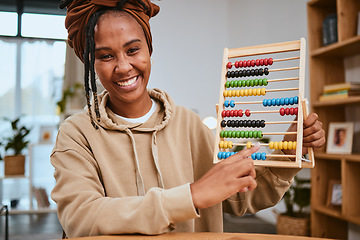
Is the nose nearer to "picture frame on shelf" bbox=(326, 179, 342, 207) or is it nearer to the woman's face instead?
the woman's face

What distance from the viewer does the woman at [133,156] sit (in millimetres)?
888

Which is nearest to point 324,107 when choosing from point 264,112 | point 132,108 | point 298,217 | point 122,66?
point 298,217

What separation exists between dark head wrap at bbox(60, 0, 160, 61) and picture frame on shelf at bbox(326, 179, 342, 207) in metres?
2.54

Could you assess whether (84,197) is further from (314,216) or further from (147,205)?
(314,216)

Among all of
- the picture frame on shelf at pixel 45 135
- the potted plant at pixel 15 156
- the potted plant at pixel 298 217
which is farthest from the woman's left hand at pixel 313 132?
the picture frame on shelf at pixel 45 135

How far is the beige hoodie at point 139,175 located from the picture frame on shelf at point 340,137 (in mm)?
2024

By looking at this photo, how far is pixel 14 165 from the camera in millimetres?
4746

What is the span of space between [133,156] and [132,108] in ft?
0.62

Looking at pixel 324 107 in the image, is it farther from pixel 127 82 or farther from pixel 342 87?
pixel 127 82

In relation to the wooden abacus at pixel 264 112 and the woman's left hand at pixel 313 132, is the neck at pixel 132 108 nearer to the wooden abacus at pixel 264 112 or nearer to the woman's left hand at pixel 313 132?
the wooden abacus at pixel 264 112

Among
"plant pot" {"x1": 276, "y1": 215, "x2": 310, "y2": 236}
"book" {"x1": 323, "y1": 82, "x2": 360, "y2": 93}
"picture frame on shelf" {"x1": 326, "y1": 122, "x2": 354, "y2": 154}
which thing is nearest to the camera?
"book" {"x1": 323, "y1": 82, "x2": 360, "y2": 93}

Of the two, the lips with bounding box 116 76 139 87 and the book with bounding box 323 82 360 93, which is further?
the book with bounding box 323 82 360 93

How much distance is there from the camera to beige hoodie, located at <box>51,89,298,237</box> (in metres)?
0.88

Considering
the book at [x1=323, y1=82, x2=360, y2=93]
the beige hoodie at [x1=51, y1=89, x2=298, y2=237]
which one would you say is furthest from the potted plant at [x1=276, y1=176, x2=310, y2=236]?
the beige hoodie at [x1=51, y1=89, x2=298, y2=237]
